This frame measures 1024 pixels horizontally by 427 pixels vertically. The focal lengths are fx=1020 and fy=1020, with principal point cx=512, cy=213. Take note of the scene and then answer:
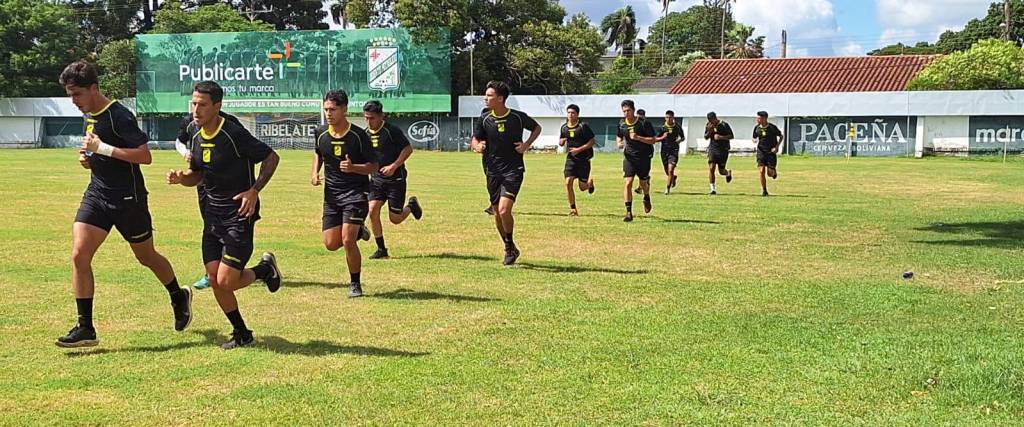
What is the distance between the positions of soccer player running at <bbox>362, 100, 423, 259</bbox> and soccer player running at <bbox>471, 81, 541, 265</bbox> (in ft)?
3.08

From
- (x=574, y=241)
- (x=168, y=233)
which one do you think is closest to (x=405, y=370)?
(x=574, y=241)

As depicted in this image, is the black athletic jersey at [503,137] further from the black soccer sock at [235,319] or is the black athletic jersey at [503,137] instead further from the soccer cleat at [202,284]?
the black soccer sock at [235,319]

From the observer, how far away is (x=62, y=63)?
7194 cm

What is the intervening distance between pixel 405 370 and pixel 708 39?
104028 millimetres

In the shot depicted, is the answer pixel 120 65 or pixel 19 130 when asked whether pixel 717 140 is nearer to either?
pixel 19 130

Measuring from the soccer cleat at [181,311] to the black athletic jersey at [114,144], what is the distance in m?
0.83

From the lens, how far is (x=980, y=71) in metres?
52.1

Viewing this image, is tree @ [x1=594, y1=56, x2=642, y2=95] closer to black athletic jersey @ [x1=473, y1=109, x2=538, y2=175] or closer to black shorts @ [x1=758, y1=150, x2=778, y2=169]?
black shorts @ [x1=758, y1=150, x2=778, y2=169]

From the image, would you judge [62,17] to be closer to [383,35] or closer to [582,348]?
[383,35]

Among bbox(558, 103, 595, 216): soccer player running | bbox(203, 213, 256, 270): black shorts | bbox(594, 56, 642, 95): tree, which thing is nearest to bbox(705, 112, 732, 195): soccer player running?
bbox(558, 103, 595, 216): soccer player running

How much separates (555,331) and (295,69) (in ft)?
179

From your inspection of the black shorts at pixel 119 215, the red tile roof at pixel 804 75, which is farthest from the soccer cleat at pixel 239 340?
the red tile roof at pixel 804 75

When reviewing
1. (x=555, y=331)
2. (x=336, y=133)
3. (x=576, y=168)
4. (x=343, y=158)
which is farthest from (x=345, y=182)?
(x=576, y=168)

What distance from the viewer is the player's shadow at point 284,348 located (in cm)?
689
